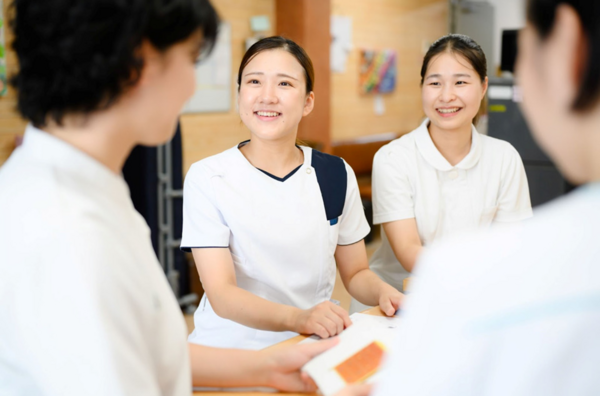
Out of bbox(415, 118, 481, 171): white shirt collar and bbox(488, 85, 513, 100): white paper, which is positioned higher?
bbox(488, 85, 513, 100): white paper

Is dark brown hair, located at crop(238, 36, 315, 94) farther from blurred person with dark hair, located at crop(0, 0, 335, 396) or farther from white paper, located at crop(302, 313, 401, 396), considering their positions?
blurred person with dark hair, located at crop(0, 0, 335, 396)

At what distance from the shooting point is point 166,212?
142 inches

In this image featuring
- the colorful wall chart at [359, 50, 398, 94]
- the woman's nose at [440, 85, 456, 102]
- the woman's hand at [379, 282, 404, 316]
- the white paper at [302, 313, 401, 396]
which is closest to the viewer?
the white paper at [302, 313, 401, 396]

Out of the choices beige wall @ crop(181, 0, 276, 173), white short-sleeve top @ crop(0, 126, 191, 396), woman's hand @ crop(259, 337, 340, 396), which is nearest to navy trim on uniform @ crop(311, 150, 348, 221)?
woman's hand @ crop(259, 337, 340, 396)

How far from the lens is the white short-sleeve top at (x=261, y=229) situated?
1.77 metres

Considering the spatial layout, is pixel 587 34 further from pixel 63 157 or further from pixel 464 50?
pixel 464 50

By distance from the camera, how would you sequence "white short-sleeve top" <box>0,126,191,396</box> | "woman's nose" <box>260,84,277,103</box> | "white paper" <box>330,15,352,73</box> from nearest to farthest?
1. "white short-sleeve top" <box>0,126,191,396</box>
2. "woman's nose" <box>260,84,277,103</box>
3. "white paper" <box>330,15,352,73</box>

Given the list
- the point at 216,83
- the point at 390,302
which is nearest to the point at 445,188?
the point at 390,302

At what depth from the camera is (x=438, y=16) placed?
7910mm

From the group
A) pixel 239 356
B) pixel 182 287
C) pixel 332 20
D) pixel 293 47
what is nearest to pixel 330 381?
pixel 239 356

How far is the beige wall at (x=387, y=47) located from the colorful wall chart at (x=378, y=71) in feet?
0.26

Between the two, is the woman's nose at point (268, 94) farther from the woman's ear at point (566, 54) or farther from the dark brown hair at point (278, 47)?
Result: the woman's ear at point (566, 54)

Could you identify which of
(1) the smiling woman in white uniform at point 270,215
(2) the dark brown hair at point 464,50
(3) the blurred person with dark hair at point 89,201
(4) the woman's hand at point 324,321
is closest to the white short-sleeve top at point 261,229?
(1) the smiling woman in white uniform at point 270,215

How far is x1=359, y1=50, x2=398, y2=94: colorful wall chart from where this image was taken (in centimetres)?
646
